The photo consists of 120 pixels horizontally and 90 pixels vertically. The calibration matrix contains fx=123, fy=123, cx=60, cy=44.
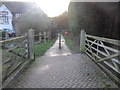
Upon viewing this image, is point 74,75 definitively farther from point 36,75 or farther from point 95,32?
point 95,32

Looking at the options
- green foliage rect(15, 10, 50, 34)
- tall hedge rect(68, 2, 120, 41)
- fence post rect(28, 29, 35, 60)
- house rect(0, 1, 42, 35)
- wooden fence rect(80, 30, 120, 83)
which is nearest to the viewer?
wooden fence rect(80, 30, 120, 83)

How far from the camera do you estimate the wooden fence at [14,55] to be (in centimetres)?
352

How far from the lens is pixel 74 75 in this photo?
4113 millimetres

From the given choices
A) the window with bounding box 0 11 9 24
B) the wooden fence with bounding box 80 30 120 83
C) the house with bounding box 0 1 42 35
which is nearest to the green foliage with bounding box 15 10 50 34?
the wooden fence with bounding box 80 30 120 83

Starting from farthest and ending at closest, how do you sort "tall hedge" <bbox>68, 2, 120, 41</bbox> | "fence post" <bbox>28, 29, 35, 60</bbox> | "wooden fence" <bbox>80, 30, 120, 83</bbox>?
"tall hedge" <bbox>68, 2, 120, 41</bbox> → "fence post" <bbox>28, 29, 35, 60</bbox> → "wooden fence" <bbox>80, 30, 120, 83</bbox>

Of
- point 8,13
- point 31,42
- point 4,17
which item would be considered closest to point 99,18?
point 31,42

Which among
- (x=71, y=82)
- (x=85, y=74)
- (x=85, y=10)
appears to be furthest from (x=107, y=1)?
(x=71, y=82)

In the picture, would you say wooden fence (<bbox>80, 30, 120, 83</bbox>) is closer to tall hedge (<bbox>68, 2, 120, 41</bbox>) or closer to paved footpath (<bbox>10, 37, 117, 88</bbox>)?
paved footpath (<bbox>10, 37, 117, 88</bbox>)

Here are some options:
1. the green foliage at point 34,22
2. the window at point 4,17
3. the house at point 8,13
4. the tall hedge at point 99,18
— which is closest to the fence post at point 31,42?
the tall hedge at point 99,18

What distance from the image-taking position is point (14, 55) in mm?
4141

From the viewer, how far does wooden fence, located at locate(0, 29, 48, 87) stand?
3523 mm

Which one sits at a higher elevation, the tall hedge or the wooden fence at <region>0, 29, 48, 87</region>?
the tall hedge

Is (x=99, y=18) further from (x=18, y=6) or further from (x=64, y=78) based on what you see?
(x=18, y=6)

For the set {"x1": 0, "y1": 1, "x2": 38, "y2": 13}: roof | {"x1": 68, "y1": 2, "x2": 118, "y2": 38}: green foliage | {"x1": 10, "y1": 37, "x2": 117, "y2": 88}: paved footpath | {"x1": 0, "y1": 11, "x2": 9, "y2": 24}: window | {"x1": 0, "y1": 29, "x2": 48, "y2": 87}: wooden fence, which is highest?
{"x1": 0, "y1": 1, "x2": 38, "y2": 13}: roof
